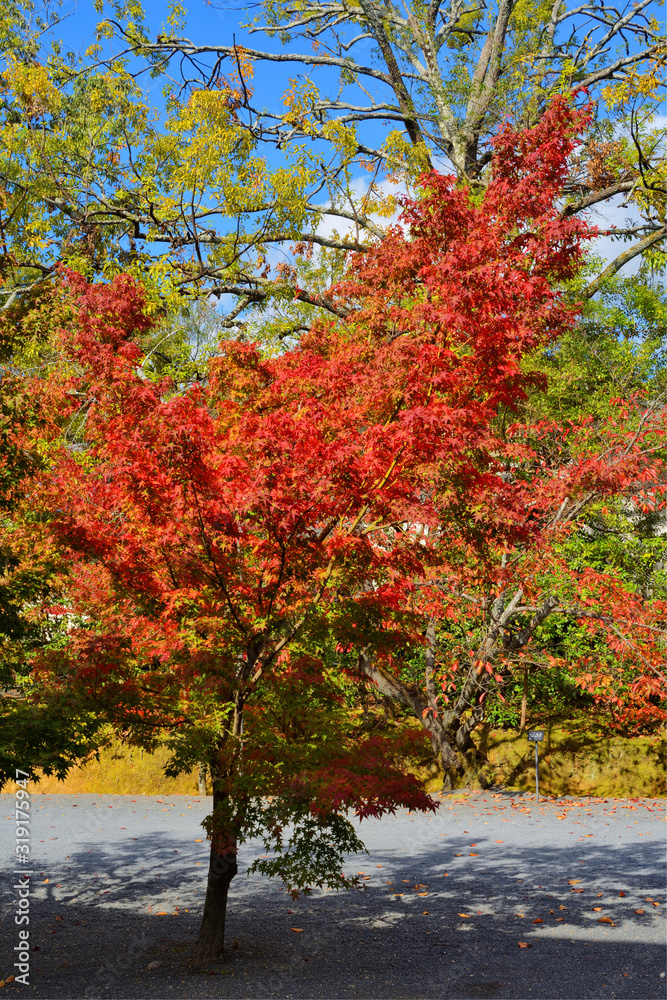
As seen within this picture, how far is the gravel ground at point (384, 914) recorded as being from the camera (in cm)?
A: 516

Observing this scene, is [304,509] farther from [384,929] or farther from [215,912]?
[384,929]

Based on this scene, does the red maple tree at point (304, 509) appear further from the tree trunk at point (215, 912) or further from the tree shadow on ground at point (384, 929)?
the tree shadow on ground at point (384, 929)

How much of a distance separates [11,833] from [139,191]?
9683 mm

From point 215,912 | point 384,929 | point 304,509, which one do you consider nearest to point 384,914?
point 384,929

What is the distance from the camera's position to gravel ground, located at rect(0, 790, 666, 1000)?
16.9ft

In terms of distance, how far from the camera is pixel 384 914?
6660mm

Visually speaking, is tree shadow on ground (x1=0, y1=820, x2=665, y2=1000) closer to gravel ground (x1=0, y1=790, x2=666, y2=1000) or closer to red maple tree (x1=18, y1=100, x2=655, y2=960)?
gravel ground (x1=0, y1=790, x2=666, y2=1000)

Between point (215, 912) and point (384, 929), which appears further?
point (384, 929)

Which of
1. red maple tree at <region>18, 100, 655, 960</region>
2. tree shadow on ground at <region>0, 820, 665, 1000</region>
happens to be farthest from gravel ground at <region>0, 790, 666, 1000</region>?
red maple tree at <region>18, 100, 655, 960</region>

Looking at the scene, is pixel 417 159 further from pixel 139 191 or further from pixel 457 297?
pixel 457 297

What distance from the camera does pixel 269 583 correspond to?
4871 millimetres

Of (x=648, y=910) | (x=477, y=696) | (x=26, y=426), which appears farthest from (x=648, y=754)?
(x=26, y=426)

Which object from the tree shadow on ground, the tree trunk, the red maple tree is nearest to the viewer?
the red maple tree

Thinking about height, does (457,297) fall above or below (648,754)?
above
